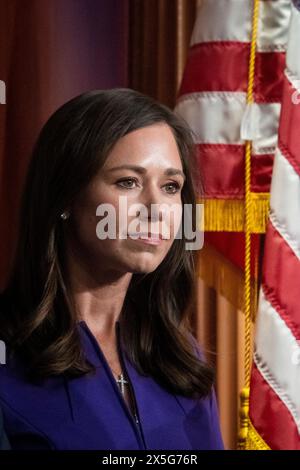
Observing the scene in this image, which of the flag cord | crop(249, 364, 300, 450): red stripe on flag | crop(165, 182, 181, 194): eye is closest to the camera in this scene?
crop(165, 182, 181, 194): eye

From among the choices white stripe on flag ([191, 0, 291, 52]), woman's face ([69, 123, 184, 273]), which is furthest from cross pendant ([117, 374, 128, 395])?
white stripe on flag ([191, 0, 291, 52])

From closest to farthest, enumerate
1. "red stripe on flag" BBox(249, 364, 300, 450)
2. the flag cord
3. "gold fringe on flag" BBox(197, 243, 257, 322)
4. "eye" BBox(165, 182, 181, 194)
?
"eye" BBox(165, 182, 181, 194) < "red stripe on flag" BBox(249, 364, 300, 450) < the flag cord < "gold fringe on flag" BBox(197, 243, 257, 322)

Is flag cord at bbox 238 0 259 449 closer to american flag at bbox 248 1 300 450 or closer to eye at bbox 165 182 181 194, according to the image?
american flag at bbox 248 1 300 450

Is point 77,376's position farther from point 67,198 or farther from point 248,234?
point 248,234

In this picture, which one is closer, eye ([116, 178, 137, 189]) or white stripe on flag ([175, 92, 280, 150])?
eye ([116, 178, 137, 189])

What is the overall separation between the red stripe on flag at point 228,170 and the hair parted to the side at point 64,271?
1.61 ft

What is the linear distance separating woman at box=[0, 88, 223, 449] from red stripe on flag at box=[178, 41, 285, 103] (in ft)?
1.82

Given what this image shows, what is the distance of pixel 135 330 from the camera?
1.33 m

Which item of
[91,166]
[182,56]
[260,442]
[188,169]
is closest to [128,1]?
[182,56]

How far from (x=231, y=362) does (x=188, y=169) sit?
742 millimetres

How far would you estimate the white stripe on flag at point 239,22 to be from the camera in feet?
6.05

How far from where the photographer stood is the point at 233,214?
1.82 meters

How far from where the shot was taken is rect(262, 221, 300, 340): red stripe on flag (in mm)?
1654

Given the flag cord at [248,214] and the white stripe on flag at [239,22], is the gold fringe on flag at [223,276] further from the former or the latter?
the white stripe on flag at [239,22]
